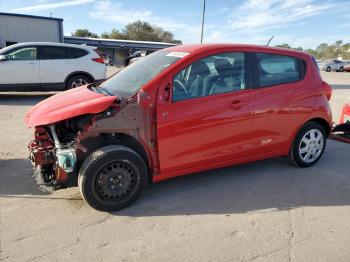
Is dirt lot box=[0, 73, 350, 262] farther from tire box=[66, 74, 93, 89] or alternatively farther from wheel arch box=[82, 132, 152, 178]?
tire box=[66, 74, 93, 89]

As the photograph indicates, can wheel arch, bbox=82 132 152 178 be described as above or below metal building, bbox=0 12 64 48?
below

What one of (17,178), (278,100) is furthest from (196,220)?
(17,178)

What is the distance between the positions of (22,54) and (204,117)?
28.2 ft

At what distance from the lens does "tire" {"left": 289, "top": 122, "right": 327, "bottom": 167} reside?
16.1 feet

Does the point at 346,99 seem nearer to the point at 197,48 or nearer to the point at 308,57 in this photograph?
the point at 308,57

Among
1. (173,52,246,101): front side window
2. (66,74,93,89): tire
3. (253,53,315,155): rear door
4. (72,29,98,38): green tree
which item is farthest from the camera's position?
(72,29,98,38): green tree

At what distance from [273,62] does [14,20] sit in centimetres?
2973

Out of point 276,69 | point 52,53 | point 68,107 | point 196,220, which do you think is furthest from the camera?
point 52,53

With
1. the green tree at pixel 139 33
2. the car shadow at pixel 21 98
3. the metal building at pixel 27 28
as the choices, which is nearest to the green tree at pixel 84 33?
the green tree at pixel 139 33

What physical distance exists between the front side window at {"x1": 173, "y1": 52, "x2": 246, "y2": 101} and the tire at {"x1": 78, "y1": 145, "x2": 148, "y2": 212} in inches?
33.4

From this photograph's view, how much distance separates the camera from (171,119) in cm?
378

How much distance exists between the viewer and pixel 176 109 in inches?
150

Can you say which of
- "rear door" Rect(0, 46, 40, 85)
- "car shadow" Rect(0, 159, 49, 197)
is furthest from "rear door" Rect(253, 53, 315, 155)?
"rear door" Rect(0, 46, 40, 85)

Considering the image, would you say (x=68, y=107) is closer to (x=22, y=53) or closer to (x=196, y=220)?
(x=196, y=220)
